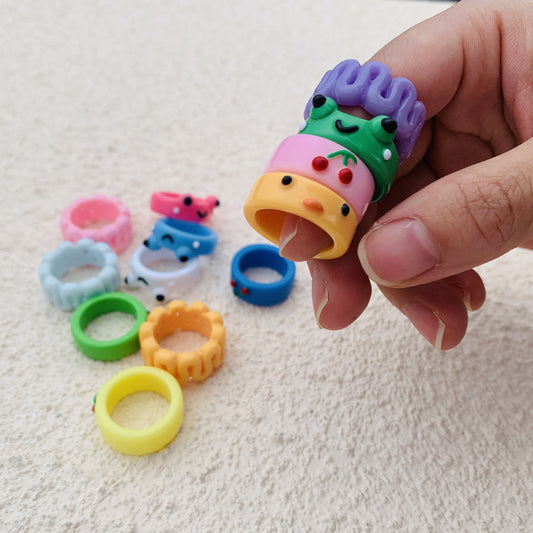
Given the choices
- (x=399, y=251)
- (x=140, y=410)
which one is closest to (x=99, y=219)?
(x=140, y=410)

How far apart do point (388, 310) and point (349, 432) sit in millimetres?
253

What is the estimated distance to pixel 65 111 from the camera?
1416mm

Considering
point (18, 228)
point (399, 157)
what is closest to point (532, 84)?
point (399, 157)

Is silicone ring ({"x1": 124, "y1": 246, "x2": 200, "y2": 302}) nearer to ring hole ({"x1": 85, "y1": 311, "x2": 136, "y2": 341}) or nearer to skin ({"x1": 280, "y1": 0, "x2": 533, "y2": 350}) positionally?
ring hole ({"x1": 85, "y1": 311, "x2": 136, "y2": 341})

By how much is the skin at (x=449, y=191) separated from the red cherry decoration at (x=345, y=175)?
61mm

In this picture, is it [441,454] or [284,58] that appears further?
[284,58]

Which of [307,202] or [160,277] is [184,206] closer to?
[160,277]

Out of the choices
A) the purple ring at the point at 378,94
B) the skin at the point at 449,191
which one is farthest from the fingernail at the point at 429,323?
the purple ring at the point at 378,94

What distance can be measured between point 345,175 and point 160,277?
1.64ft

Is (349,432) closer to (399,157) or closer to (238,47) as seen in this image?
(399,157)

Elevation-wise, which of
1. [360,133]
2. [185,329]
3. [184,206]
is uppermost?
[360,133]

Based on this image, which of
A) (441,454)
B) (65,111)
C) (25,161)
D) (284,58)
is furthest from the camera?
(284,58)

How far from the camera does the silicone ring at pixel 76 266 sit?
0.95 metres

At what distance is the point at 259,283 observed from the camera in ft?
3.23
